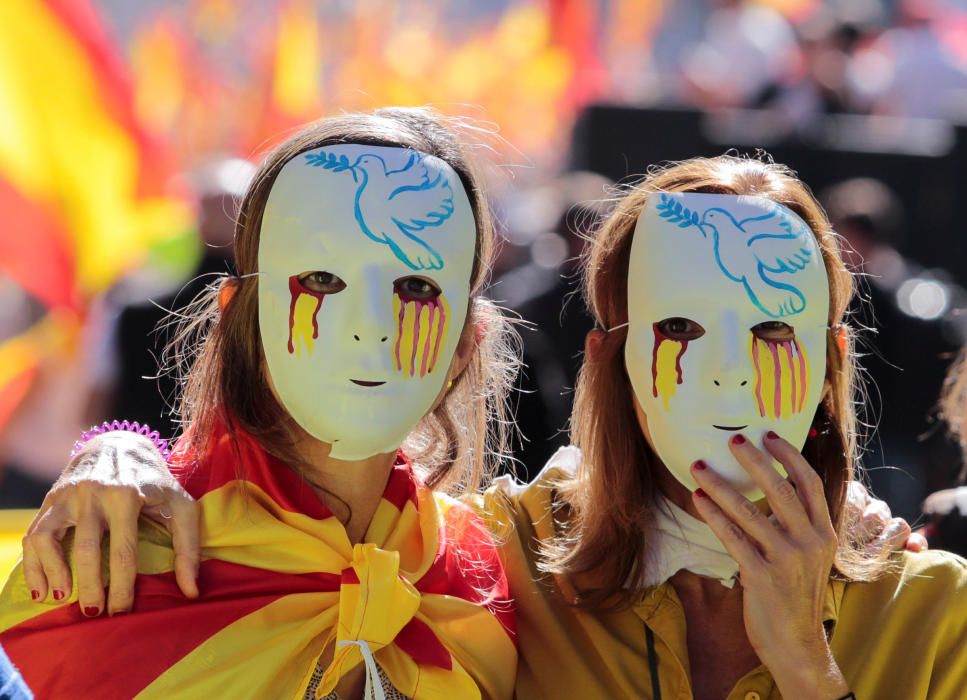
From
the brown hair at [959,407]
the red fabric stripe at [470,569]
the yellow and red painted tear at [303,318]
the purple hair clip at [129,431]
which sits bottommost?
the red fabric stripe at [470,569]

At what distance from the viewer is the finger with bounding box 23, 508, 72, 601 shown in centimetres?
202

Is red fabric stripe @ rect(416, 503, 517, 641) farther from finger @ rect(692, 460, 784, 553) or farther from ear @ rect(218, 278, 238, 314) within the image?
ear @ rect(218, 278, 238, 314)

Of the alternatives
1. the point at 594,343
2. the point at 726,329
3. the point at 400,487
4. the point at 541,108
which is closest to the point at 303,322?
the point at 400,487

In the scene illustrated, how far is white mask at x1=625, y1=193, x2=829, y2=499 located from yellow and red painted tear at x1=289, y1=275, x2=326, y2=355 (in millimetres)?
567

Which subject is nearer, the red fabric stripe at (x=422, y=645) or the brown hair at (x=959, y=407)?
the red fabric stripe at (x=422, y=645)

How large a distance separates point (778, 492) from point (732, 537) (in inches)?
4.1

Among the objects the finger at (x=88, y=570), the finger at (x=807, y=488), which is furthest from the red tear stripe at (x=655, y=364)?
the finger at (x=88, y=570)

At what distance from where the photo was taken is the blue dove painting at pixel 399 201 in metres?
2.22

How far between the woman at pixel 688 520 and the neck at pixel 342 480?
0.30m

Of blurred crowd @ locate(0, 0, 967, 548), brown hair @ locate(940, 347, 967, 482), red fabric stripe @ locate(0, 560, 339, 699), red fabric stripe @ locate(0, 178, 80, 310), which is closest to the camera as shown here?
red fabric stripe @ locate(0, 560, 339, 699)

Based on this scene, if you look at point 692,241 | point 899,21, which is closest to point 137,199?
point 692,241

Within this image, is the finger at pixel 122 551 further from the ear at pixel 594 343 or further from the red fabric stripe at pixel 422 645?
the ear at pixel 594 343

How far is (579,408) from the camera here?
254 centimetres

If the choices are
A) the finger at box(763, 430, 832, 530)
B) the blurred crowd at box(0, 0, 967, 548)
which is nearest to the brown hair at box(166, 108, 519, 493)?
the blurred crowd at box(0, 0, 967, 548)
